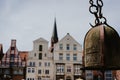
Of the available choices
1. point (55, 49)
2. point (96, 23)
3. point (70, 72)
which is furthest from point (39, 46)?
point (96, 23)

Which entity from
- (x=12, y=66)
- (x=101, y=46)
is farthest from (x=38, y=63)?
(x=101, y=46)

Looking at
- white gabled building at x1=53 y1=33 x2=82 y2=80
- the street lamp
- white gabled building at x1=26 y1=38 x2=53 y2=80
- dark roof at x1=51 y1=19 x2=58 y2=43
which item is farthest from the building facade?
the street lamp

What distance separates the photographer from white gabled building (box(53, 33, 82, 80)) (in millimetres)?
38781

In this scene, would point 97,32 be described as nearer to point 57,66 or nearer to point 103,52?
point 103,52

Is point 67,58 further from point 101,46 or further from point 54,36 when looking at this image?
point 101,46

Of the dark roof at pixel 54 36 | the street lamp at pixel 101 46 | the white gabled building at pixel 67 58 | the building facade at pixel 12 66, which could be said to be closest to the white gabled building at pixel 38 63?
the building facade at pixel 12 66

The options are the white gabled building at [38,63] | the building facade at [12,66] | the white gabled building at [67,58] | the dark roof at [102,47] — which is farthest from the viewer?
the white gabled building at [67,58]

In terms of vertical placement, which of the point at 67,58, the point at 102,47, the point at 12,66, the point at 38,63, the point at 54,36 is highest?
the point at 54,36

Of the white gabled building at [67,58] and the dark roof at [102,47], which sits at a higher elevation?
the white gabled building at [67,58]

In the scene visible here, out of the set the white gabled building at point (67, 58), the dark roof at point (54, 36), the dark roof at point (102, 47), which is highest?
the dark roof at point (54, 36)

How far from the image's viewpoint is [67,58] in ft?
129

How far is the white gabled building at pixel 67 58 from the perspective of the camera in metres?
38.8

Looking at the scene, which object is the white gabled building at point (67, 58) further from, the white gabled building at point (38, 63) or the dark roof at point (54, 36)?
the dark roof at point (54, 36)

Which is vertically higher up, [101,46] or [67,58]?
[67,58]
